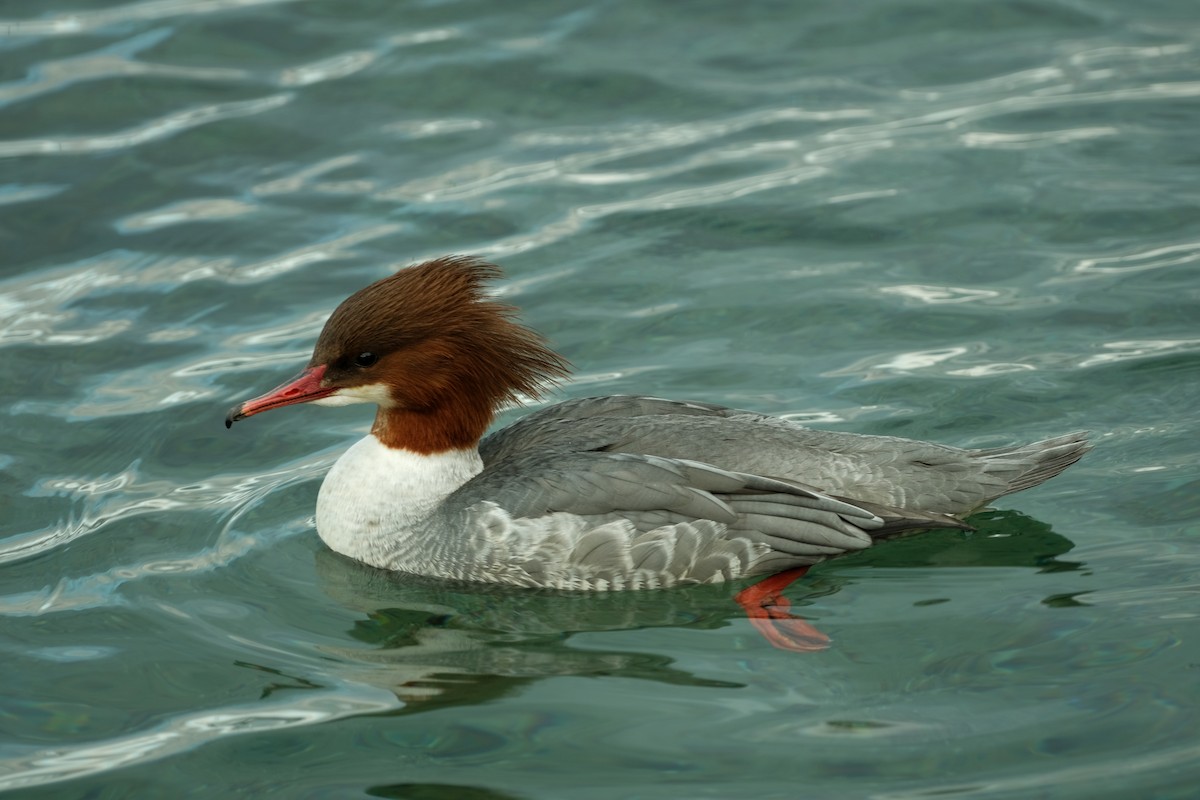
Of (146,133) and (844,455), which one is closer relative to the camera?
(844,455)

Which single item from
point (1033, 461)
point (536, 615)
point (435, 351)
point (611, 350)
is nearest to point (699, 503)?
point (536, 615)

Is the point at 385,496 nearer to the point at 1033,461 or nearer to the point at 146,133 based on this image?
the point at 1033,461

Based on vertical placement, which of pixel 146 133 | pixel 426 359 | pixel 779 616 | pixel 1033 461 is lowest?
pixel 779 616

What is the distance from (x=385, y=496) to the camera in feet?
21.9

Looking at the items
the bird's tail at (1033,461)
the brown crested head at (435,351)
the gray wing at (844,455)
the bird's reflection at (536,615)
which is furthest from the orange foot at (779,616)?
the brown crested head at (435,351)

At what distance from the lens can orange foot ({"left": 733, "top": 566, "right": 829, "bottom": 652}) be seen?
594 centimetres

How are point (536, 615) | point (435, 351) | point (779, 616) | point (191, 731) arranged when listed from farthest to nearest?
point (435, 351) < point (536, 615) < point (779, 616) < point (191, 731)

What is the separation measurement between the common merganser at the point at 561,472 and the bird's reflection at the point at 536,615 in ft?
0.30

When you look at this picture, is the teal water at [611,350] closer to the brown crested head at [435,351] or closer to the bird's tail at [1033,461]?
the bird's tail at [1033,461]

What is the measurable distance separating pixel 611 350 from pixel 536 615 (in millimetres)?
2563

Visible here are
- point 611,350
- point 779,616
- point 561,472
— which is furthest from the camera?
point 611,350

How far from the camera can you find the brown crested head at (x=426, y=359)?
650cm

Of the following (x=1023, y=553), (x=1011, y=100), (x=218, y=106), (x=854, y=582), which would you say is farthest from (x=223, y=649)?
(x=1011, y=100)

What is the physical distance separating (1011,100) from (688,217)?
266cm
